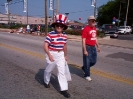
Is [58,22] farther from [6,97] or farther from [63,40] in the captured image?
[6,97]

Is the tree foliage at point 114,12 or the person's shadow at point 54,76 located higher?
the tree foliage at point 114,12

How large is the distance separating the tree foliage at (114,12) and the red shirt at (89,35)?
5287 cm

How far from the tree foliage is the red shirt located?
2081 inches

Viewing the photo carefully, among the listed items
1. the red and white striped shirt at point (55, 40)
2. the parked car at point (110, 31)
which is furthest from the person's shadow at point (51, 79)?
the parked car at point (110, 31)

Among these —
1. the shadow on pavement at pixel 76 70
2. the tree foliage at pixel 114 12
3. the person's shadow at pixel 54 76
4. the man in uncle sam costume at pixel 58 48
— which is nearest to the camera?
the man in uncle sam costume at pixel 58 48

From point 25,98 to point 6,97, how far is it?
44cm

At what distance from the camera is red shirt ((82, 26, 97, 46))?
209 inches

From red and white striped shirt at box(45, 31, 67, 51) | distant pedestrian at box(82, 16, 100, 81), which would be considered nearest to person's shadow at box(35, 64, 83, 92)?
distant pedestrian at box(82, 16, 100, 81)

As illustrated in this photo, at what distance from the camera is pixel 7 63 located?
7531mm

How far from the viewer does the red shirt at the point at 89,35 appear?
5301 mm

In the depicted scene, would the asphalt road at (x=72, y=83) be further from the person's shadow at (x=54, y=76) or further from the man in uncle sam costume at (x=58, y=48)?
the man in uncle sam costume at (x=58, y=48)

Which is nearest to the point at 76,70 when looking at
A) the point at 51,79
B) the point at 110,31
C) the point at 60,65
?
the point at 51,79

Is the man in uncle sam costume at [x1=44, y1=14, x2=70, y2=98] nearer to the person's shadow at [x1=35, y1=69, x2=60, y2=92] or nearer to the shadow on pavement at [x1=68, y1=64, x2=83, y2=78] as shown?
the person's shadow at [x1=35, y1=69, x2=60, y2=92]

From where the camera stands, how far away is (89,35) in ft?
17.6
